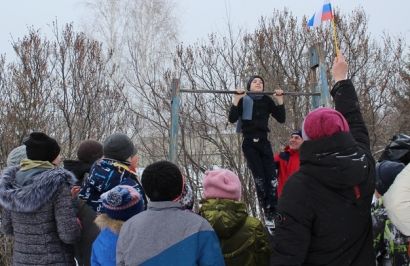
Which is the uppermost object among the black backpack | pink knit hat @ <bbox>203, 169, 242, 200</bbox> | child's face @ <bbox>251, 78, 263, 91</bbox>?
child's face @ <bbox>251, 78, 263, 91</bbox>

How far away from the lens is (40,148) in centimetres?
323

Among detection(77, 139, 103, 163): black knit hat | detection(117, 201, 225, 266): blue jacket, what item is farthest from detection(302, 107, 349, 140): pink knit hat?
detection(77, 139, 103, 163): black knit hat

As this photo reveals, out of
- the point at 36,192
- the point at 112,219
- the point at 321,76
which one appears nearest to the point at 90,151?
the point at 36,192

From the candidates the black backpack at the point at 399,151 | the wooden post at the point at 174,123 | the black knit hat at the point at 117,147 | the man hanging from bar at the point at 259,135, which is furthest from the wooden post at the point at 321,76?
the black knit hat at the point at 117,147

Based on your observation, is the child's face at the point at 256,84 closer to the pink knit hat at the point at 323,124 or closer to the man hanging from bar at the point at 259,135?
the man hanging from bar at the point at 259,135

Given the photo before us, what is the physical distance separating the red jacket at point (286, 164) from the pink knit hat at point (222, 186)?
99.6 inches

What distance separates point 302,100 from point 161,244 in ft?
24.0

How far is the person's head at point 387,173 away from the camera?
2516mm

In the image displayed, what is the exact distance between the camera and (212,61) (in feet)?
31.5

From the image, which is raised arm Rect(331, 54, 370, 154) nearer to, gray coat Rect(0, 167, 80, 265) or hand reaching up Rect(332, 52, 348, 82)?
hand reaching up Rect(332, 52, 348, 82)

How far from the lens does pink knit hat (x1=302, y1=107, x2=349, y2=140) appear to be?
2.22 meters

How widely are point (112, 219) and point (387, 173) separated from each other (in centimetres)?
154

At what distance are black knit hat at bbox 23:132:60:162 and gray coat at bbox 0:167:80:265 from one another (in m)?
0.11

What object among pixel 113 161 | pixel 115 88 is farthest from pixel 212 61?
pixel 113 161
